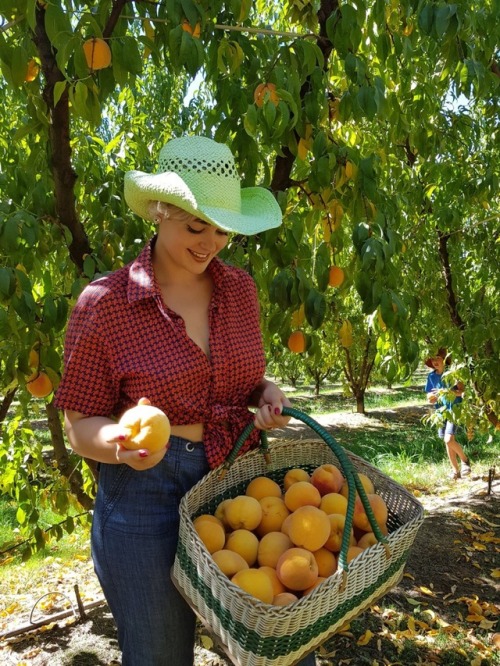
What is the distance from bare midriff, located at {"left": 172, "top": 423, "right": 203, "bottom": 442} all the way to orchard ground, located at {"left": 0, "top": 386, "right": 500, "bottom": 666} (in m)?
0.30

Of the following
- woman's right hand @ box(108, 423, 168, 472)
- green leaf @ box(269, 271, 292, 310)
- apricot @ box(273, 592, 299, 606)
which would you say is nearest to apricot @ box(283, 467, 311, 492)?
apricot @ box(273, 592, 299, 606)

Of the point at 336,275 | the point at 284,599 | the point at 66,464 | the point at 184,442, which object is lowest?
the point at 66,464

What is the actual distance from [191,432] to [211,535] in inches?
9.6

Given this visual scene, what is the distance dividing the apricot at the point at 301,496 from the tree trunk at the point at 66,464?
157 cm

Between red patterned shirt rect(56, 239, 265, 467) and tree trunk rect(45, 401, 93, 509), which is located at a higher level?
red patterned shirt rect(56, 239, 265, 467)

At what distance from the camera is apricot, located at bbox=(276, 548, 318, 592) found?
1.17m

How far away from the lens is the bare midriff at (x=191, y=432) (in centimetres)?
139

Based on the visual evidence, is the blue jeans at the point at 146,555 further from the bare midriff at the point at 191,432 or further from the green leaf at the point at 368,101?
the green leaf at the point at 368,101

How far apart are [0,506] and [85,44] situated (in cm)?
585

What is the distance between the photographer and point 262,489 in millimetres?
1451

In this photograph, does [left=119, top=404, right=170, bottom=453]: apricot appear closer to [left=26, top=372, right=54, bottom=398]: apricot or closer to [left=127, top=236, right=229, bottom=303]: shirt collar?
[left=127, top=236, right=229, bottom=303]: shirt collar

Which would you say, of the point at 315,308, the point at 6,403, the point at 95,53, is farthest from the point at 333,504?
the point at 6,403

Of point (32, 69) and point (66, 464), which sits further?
point (66, 464)

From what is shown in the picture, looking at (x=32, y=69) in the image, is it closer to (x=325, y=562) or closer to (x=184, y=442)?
(x=184, y=442)
